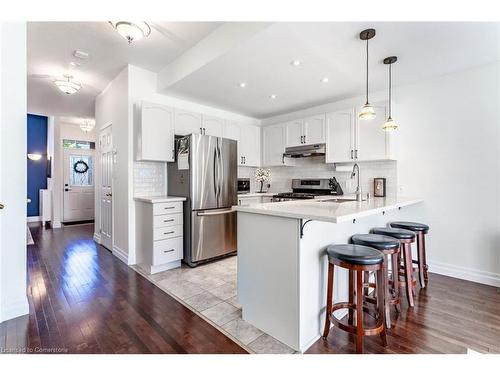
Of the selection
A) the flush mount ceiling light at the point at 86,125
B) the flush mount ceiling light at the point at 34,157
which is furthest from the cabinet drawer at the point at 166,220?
the flush mount ceiling light at the point at 34,157

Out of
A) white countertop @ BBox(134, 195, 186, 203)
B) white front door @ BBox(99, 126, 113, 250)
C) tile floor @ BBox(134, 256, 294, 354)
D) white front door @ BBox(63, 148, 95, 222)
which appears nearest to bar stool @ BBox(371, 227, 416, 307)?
tile floor @ BBox(134, 256, 294, 354)

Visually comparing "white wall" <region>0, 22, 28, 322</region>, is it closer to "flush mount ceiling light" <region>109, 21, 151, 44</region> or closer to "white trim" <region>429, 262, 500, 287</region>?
"flush mount ceiling light" <region>109, 21, 151, 44</region>

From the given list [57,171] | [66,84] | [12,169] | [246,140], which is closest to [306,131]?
[246,140]

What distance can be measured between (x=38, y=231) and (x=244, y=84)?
235 inches

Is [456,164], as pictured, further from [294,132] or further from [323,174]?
[294,132]

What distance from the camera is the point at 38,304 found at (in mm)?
2344

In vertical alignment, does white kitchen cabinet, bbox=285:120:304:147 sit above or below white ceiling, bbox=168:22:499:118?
below

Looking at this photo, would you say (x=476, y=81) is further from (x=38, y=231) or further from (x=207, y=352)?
(x=38, y=231)

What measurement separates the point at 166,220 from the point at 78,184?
5381 mm

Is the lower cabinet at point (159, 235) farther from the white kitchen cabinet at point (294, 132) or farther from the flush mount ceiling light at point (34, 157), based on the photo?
the flush mount ceiling light at point (34, 157)

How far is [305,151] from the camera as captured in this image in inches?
172

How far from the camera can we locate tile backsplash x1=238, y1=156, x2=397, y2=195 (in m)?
3.65

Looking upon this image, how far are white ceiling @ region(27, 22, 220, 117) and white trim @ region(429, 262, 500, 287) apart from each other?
13.0 feet
